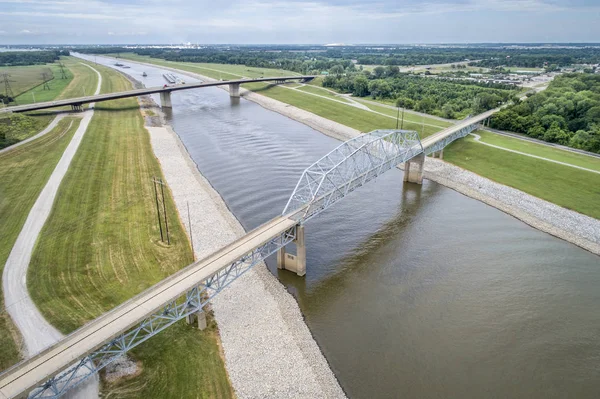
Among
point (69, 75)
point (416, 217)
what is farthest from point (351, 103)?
point (69, 75)

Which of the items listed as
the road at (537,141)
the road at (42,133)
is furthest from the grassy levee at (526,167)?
the road at (42,133)

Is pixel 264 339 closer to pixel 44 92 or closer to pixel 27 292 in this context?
pixel 27 292

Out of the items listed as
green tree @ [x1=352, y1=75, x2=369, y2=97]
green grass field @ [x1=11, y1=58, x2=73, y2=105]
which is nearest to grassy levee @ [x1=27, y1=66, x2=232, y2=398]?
green grass field @ [x1=11, y1=58, x2=73, y2=105]

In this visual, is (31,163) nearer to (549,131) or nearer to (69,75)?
(549,131)

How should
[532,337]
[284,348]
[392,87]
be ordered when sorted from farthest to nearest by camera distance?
[392,87], [532,337], [284,348]

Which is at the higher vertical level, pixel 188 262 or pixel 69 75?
pixel 69 75

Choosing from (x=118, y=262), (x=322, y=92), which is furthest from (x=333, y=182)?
(x=322, y=92)

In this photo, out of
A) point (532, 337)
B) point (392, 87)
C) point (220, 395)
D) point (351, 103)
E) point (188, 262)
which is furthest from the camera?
point (392, 87)

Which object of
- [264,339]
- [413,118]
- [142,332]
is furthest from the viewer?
[413,118]
